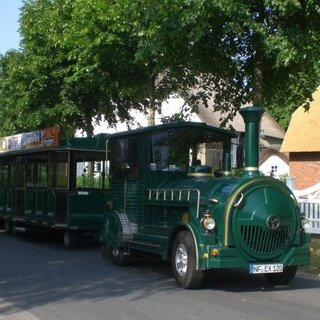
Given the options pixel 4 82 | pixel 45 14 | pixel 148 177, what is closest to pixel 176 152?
pixel 148 177

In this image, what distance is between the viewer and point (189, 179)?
11.2 meters

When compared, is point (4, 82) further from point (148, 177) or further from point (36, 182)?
point (148, 177)

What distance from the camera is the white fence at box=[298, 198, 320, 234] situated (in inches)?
674

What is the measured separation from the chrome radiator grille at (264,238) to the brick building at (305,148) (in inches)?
695

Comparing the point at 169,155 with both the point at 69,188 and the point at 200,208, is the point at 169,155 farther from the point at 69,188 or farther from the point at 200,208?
the point at 69,188

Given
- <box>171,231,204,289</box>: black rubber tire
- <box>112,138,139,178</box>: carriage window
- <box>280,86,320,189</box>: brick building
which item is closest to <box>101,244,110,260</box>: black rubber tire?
<box>112,138,139,178</box>: carriage window

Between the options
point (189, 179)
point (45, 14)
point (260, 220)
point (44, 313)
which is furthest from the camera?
point (45, 14)

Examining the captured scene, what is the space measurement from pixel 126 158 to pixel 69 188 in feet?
13.1

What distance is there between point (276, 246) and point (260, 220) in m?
0.53

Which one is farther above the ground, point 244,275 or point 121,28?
point 121,28

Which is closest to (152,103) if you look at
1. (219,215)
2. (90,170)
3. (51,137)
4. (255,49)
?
(51,137)

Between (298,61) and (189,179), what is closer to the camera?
(189,179)

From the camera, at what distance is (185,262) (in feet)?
32.5

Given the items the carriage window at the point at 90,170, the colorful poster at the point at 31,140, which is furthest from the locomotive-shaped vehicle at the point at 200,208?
the colorful poster at the point at 31,140
